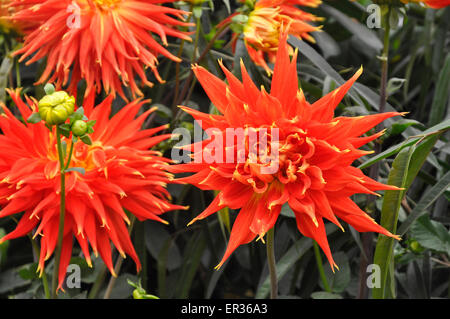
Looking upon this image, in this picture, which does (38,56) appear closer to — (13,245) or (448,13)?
(13,245)

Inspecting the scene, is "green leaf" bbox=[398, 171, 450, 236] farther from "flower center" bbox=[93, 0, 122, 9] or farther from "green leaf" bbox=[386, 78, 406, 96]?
"flower center" bbox=[93, 0, 122, 9]

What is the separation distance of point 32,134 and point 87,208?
75 millimetres

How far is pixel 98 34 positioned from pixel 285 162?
0.21 metres

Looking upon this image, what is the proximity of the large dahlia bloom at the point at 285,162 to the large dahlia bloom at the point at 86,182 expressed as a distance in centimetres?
10

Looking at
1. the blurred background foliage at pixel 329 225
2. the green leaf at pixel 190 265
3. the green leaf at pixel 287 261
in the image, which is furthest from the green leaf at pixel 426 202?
the green leaf at pixel 190 265

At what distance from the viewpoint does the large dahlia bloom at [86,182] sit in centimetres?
46

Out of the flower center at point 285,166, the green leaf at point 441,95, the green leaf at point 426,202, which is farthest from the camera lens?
the green leaf at point 441,95

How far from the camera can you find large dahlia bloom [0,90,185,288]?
0.46 m

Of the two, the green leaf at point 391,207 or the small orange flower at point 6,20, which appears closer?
the green leaf at point 391,207

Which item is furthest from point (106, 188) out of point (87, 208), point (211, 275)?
point (211, 275)

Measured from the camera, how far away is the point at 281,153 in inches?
14.8

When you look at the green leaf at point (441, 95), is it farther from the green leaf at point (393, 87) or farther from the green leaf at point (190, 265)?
the green leaf at point (190, 265)

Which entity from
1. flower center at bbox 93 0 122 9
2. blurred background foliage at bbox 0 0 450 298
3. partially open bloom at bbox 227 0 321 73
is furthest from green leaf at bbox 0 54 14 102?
partially open bloom at bbox 227 0 321 73

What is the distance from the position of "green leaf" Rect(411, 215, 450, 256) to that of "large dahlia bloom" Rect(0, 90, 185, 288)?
8.5 inches
